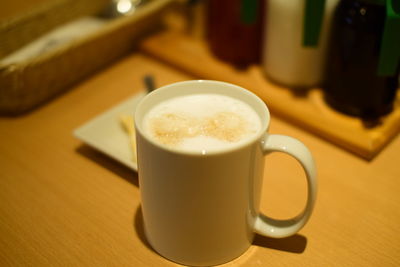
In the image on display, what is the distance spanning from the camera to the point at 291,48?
714mm

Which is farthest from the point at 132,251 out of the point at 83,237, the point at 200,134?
the point at 200,134

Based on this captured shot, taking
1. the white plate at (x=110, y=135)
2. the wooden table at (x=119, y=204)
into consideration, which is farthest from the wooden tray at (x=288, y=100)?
the white plate at (x=110, y=135)

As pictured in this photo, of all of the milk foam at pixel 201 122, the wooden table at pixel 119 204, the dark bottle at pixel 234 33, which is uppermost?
the milk foam at pixel 201 122

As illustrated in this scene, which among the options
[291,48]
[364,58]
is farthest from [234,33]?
[364,58]

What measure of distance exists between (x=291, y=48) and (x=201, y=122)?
34cm

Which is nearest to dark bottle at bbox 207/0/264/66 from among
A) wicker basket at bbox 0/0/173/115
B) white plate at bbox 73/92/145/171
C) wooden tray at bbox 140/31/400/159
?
wooden tray at bbox 140/31/400/159

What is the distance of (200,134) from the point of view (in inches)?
16.6

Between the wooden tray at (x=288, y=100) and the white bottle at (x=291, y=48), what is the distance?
0.08ft

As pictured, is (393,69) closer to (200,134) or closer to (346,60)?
(346,60)

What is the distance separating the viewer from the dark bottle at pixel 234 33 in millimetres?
779

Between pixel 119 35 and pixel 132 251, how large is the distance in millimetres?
458

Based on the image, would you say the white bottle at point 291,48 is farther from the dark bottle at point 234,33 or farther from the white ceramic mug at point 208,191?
the white ceramic mug at point 208,191

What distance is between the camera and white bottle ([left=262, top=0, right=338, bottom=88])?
2.23 feet

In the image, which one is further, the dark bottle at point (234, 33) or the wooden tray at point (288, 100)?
the dark bottle at point (234, 33)
